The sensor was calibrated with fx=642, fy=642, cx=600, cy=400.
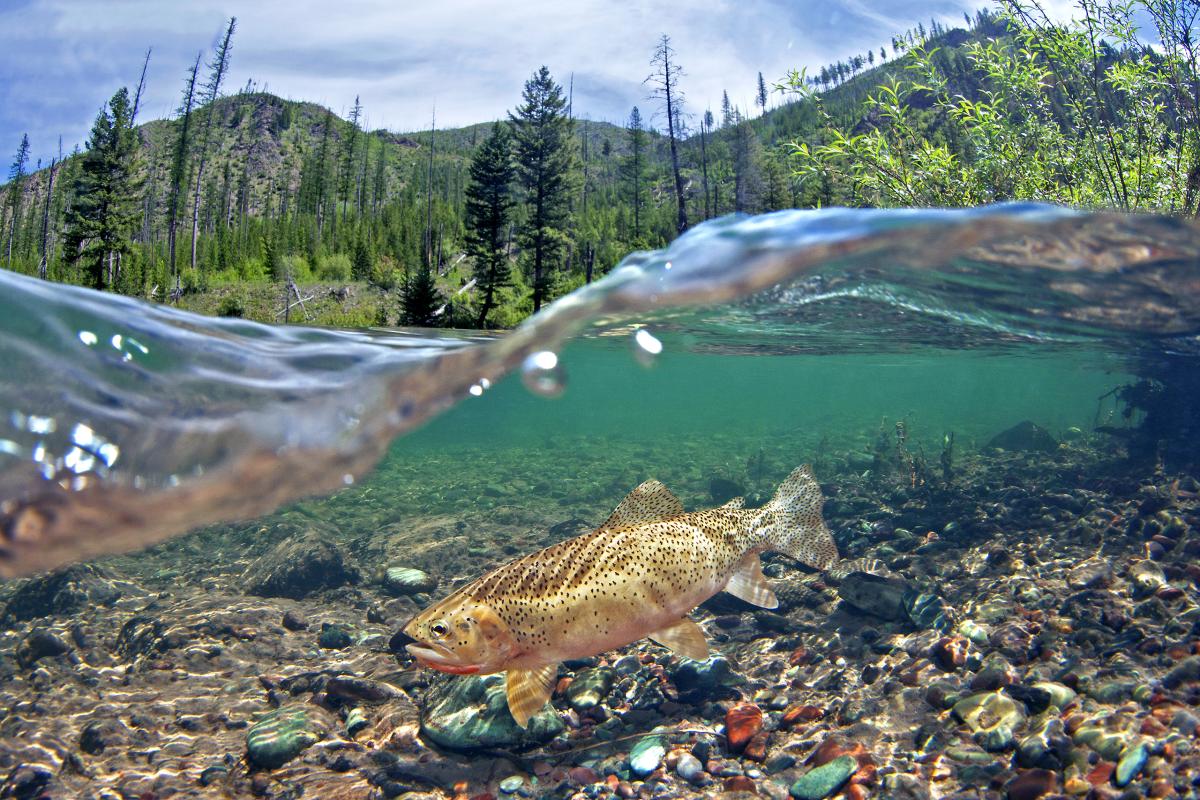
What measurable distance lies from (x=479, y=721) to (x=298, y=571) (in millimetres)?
5336

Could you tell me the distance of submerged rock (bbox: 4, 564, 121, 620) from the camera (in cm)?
765

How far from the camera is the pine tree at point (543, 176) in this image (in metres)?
40.5

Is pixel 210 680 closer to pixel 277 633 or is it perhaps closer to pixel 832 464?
pixel 277 633

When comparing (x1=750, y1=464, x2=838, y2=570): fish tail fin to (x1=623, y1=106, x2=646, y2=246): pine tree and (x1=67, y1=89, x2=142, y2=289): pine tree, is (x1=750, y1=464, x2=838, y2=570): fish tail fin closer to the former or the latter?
(x1=67, y1=89, x2=142, y2=289): pine tree

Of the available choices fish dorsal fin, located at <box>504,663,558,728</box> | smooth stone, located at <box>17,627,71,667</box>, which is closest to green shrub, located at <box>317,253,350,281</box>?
smooth stone, located at <box>17,627,71,667</box>

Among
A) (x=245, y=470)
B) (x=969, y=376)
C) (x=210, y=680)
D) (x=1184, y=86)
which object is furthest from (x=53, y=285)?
(x=969, y=376)

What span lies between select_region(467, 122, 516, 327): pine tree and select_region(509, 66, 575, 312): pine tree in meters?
1.41

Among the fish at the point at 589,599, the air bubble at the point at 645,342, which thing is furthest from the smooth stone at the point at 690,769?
the air bubble at the point at 645,342

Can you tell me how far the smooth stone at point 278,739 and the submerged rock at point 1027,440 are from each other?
17365 millimetres

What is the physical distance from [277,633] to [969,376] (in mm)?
32633

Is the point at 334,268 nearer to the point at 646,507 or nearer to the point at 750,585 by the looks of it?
the point at 646,507

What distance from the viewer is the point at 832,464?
725 inches

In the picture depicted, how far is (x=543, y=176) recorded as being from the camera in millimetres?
42188

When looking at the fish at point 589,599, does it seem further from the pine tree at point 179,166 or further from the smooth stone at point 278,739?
the pine tree at point 179,166
